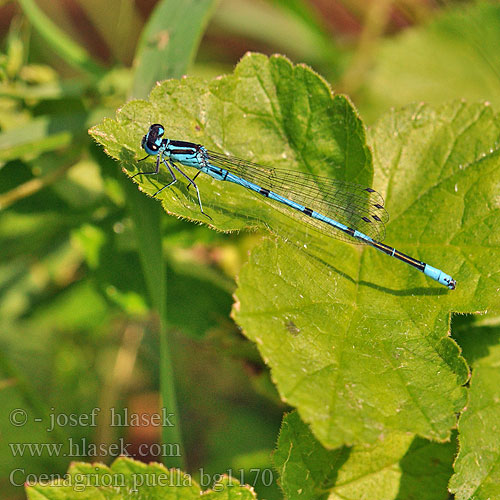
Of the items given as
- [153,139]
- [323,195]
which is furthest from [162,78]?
[323,195]

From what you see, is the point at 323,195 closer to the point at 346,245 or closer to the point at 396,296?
the point at 346,245

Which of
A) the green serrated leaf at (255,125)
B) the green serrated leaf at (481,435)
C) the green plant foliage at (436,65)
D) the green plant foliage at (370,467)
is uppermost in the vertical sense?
the green plant foliage at (436,65)

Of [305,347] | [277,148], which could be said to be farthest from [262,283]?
[277,148]

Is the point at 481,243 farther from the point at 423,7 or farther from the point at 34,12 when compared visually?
the point at 423,7

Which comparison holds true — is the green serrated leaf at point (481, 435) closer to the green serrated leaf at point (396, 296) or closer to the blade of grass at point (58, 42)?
the green serrated leaf at point (396, 296)

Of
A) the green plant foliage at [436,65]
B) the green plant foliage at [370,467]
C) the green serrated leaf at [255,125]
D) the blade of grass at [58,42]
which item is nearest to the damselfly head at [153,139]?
the green serrated leaf at [255,125]

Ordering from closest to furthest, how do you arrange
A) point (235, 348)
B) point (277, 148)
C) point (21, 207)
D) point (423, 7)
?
point (277, 148) → point (235, 348) → point (21, 207) → point (423, 7)
